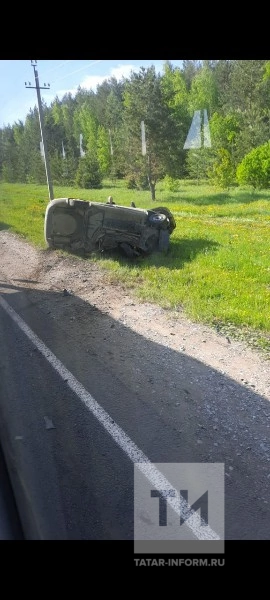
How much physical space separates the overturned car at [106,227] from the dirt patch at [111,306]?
17cm

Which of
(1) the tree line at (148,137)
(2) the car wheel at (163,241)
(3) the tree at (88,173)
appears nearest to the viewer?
(1) the tree line at (148,137)

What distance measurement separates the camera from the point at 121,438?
2.59 metres

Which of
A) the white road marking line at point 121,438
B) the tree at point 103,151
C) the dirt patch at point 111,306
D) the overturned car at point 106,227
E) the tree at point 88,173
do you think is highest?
the tree at point 103,151

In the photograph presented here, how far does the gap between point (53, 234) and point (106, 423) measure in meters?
1.67

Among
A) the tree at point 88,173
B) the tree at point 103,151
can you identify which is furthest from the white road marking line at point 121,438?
the tree at point 103,151

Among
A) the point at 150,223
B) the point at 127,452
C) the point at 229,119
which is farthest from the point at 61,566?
the point at 229,119

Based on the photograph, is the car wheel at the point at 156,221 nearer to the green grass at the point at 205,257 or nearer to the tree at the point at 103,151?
the green grass at the point at 205,257

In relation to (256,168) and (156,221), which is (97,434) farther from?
(256,168)

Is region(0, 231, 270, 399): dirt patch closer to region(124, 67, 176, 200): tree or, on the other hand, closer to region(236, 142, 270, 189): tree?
region(124, 67, 176, 200): tree

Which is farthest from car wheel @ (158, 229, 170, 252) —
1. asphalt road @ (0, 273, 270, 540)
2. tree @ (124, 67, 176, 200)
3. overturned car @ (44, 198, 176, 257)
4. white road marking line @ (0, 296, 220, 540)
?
white road marking line @ (0, 296, 220, 540)

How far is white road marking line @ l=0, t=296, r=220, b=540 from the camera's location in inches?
78.8

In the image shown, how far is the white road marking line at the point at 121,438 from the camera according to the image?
78.8 inches

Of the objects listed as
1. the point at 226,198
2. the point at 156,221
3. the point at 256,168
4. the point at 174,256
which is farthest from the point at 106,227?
the point at 256,168

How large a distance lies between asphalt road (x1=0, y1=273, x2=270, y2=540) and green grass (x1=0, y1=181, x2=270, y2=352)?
505 mm
